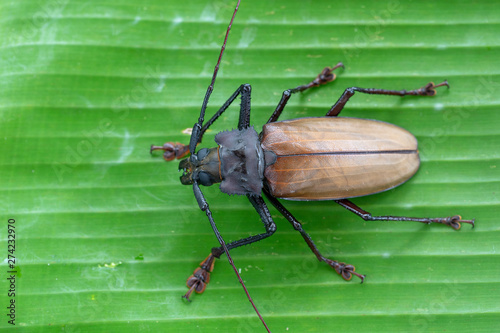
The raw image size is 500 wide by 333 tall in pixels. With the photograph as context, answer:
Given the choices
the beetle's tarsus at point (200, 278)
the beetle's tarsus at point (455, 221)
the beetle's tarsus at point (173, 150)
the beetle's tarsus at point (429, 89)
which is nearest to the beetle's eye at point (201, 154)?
the beetle's tarsus at point (173, 150)

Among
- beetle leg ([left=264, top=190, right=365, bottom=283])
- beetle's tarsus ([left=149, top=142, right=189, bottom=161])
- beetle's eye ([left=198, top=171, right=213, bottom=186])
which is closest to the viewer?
beetle's eye ([left=198, top=171, right=213, bottom=186])

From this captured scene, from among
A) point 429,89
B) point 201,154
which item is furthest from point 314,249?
point 429,89

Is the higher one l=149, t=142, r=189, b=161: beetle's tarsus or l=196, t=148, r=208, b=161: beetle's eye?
l=196, t=148, r=208, b=161: beetle's eye

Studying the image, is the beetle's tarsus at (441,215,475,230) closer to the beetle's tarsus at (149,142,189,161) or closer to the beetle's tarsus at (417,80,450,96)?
the beetle's tarsus at (417,80,450,96)

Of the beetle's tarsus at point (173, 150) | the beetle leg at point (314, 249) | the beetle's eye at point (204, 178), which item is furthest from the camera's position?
the beetle's tarsus at point (173, 150)

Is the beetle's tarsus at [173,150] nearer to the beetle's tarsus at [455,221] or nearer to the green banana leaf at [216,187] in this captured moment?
Answer: the green banana leaf at [216,187]

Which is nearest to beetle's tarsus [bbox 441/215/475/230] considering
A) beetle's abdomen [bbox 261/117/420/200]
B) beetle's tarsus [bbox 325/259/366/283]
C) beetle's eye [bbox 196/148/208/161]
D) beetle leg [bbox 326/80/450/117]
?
beetle's abdomen [bbox 261/117/420/200]

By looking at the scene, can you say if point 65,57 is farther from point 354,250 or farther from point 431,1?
point 431,1
